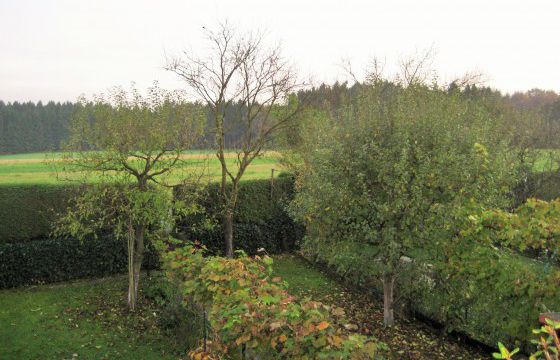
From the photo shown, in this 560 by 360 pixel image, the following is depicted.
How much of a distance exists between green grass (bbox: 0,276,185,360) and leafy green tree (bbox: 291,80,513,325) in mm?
4157

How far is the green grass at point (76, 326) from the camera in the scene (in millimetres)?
8102

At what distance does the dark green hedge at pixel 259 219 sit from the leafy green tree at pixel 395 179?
17.1ft

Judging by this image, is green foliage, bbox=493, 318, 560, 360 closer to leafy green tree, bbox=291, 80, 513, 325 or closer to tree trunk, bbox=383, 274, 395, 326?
leafy green tree, bbox=291, 80, 513, 325

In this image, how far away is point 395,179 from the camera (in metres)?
8.42

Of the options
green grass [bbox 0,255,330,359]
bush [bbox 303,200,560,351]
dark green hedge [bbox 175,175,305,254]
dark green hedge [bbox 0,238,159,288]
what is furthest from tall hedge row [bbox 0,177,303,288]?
bush [bbox 303,200,560,351]

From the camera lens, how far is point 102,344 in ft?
27.6

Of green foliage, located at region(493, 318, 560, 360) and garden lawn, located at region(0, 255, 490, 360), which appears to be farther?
garden lawn, located at region(0, 255, 490, 360)

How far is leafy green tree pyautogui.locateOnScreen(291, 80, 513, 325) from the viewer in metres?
8.25

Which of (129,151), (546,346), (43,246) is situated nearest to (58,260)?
(43,246)

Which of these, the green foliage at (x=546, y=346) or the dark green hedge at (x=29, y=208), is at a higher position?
the green foliage at (x=546, y=346)

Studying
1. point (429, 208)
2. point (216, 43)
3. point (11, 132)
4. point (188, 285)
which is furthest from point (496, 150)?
point (11, 132)

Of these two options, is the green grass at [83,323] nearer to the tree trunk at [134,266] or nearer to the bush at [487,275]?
the tree trunk at [134,266]

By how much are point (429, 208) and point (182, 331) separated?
5072 mm

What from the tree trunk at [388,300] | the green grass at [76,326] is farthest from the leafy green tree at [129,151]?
the tree trunk at [388,300]
